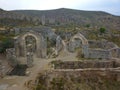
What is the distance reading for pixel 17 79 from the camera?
1873cm

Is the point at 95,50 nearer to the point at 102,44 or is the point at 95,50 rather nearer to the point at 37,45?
the point at 37,45

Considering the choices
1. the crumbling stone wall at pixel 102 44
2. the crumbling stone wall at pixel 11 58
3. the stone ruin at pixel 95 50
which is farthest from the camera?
the crumbling stone wall at pixel 102 44

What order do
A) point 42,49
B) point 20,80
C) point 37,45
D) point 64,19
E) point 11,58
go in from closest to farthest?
→ point 20,80 < point 11,58 < point 42,49 < point 37,45 < point 64,19

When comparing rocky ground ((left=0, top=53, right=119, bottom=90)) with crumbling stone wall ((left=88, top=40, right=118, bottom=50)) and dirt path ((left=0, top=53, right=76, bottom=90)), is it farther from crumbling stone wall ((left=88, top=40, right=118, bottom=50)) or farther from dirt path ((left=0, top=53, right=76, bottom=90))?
crumbling stone wall ((left=88, top=40, right=118, bottom=50))

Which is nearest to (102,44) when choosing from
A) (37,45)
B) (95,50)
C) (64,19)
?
(95,50)

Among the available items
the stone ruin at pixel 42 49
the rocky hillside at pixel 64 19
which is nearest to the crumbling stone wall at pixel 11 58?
the stone ruin at pixel 42 49

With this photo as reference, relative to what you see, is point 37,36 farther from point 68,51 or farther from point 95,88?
point 95,88

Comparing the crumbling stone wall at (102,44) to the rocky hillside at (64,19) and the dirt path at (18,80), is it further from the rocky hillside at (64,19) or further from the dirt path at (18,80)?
the rocky hillside at (64,19)

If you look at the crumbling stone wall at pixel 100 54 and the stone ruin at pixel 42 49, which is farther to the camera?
the crumbling stone wall at pixel 100 54

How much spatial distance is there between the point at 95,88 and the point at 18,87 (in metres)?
5.24

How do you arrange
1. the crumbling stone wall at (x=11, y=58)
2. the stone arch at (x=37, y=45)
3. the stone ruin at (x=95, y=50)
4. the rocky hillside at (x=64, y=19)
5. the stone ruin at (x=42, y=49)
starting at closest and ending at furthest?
the crumbling stone wall at (x=11, y=58) < the stone ruin at (x=42, y=49) < the stone ruin at (x=95, y=50) < the stone arch at (x=37, y=45) < the rocky hillside at (x=64, y=19)

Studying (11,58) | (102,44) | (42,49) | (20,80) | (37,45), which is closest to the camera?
(20,80)

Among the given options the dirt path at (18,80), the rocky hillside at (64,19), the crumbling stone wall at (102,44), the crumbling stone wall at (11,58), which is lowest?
the dirt path at (18,80)

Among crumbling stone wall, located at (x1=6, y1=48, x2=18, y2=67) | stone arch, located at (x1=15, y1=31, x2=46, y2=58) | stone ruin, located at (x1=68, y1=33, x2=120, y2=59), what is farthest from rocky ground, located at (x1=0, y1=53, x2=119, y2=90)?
stone ruin, located at (x1=68, y1=33, x2=120, y2=59)
